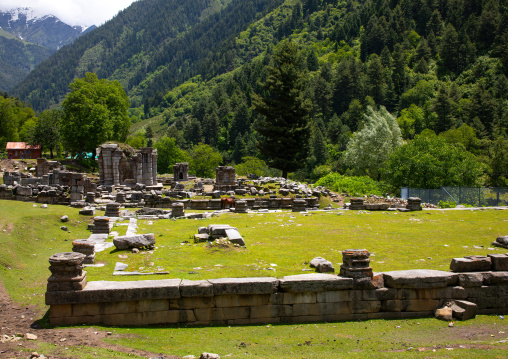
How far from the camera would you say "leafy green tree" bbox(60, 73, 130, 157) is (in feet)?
175

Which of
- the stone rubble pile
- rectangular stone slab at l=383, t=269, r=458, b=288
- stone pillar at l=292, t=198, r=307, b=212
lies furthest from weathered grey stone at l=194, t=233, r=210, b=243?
stone pillar at l=292, t=198, r=307, b=212

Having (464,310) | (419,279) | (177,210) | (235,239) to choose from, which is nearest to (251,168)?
(177,210)

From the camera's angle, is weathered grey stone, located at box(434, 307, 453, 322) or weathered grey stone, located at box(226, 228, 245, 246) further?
weathered grey stone, located at box(226, 228, 245, 246)

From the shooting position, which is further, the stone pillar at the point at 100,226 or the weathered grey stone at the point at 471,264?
→ the stone pillar at the point at 100,226

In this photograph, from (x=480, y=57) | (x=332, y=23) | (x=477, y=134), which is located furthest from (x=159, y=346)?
(x=332, y=23)

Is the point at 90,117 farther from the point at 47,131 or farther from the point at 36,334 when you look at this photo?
the point at 36,334

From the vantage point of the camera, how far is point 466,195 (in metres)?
29.0

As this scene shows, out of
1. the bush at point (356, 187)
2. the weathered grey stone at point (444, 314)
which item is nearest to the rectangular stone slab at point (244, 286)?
the weathered grey stone at point (444, 314)

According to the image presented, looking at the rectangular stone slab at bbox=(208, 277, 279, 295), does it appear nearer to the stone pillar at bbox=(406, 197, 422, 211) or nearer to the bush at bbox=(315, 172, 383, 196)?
the stone pillar at bbox=(406, 197, 422, 211)

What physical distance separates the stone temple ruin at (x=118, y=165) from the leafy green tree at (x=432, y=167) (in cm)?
2451

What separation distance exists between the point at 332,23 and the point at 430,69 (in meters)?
78.0

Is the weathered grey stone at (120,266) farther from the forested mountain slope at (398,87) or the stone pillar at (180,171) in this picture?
the forested mountain slope at (398,87)

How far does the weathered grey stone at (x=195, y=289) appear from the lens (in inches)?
342

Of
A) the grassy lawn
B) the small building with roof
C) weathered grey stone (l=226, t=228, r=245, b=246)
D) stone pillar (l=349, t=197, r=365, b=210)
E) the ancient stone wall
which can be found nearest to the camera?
the grassy lawn
